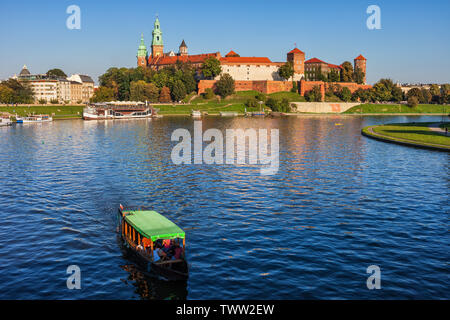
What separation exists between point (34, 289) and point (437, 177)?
4583cm

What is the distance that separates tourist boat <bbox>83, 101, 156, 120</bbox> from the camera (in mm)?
163875

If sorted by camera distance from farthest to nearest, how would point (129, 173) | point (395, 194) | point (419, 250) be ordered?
point (129, 173)
point (395, 194)
point (419, 250)

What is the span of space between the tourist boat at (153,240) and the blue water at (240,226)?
801mm

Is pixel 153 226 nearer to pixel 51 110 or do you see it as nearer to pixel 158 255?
pixel 158 255

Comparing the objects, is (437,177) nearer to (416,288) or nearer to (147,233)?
(416,288)

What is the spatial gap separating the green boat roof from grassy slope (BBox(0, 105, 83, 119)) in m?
151

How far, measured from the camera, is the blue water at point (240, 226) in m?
23.0

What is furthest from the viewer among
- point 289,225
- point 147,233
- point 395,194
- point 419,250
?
point 395,194

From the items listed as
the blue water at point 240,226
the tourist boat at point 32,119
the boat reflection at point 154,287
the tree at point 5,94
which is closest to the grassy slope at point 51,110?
the tree at point 5,94

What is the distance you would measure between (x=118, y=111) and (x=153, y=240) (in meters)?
162

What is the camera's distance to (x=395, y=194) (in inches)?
1665

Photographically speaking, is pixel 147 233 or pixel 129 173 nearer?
pixel 147 233

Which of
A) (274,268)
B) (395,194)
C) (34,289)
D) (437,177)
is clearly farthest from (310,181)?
(34,289)

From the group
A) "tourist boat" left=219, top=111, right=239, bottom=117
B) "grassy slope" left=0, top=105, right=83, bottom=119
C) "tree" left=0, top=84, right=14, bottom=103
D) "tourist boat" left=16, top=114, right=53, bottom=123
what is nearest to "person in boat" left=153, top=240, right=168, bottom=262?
"tourist boat" left=16, top=114, right=53, bottom=123
